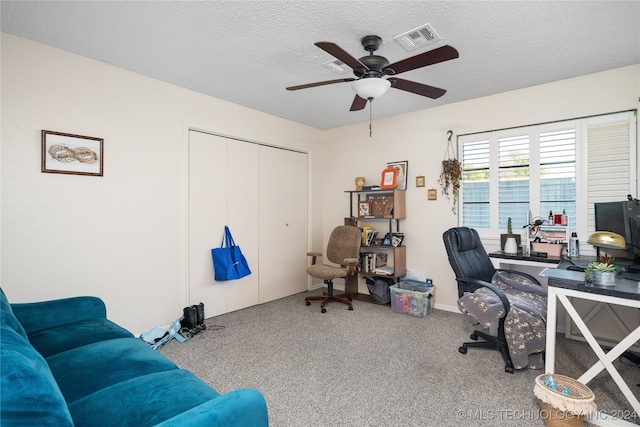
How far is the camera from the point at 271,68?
2.96m

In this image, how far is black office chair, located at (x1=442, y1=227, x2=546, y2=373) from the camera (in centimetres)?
244

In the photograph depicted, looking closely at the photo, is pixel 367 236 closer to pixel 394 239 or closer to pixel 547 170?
pixel 394 239

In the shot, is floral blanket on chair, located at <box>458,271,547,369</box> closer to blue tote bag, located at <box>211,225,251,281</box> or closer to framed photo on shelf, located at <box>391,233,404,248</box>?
framed photo on shelf, located at <box>391,233,404,248</box>

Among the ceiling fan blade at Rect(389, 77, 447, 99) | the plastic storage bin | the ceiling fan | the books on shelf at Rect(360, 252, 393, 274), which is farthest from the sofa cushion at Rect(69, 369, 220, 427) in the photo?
the books on shelf at Rect(360, 252, 393, 274)

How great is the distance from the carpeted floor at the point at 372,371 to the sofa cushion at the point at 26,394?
1.33m

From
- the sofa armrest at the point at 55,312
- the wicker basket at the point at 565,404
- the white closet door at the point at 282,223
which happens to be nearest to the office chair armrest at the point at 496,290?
the wicker basket at the point at 565,404

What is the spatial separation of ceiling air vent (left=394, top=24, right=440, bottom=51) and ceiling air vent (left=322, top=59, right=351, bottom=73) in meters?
0.55

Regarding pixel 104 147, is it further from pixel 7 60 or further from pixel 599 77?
pixel 599 77

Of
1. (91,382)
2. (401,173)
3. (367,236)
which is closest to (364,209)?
(367,236)

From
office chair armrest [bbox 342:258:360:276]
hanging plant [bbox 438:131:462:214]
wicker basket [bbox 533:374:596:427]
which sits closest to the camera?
wicker basket [bbox 533:374:596:427]

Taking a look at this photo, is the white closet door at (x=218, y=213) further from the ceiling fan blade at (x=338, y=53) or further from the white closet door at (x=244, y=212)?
the ceiling fan blade at (x=338, y=53)

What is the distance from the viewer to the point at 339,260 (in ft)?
14.3

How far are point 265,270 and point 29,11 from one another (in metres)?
3.34

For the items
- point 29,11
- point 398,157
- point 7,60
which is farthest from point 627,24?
point 7,60
